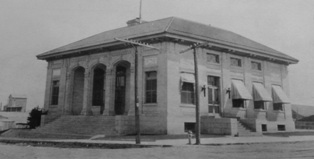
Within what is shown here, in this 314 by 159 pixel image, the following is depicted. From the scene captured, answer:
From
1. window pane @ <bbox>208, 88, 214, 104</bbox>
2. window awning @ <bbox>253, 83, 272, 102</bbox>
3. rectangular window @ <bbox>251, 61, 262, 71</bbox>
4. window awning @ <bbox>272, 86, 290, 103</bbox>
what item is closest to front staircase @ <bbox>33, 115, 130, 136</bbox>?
window pane @ <bbox>208, 88, 214, 104</bbox>

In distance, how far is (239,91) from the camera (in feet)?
93.2

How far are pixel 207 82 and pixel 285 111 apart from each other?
10.9 metres

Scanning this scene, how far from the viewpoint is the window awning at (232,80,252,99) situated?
92.7 feet

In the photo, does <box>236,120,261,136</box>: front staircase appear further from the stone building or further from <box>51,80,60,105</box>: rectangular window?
<box>51,80,60,105</box>: rectangular window

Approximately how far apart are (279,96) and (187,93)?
11.4 m

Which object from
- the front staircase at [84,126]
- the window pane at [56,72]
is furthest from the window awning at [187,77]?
the window pane at [56,72]

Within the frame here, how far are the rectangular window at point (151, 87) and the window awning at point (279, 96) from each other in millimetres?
13804

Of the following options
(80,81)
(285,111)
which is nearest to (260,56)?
(285,111)

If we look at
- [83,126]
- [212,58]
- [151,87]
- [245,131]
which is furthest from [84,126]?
[245,131]

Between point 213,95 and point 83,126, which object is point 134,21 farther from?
point 83,126

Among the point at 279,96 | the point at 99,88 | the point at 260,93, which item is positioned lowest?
the point at 279,96

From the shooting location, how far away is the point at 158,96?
2509 cm

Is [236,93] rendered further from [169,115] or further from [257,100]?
[169,115]

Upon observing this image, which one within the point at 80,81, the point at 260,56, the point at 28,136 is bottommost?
the point at 28,136
